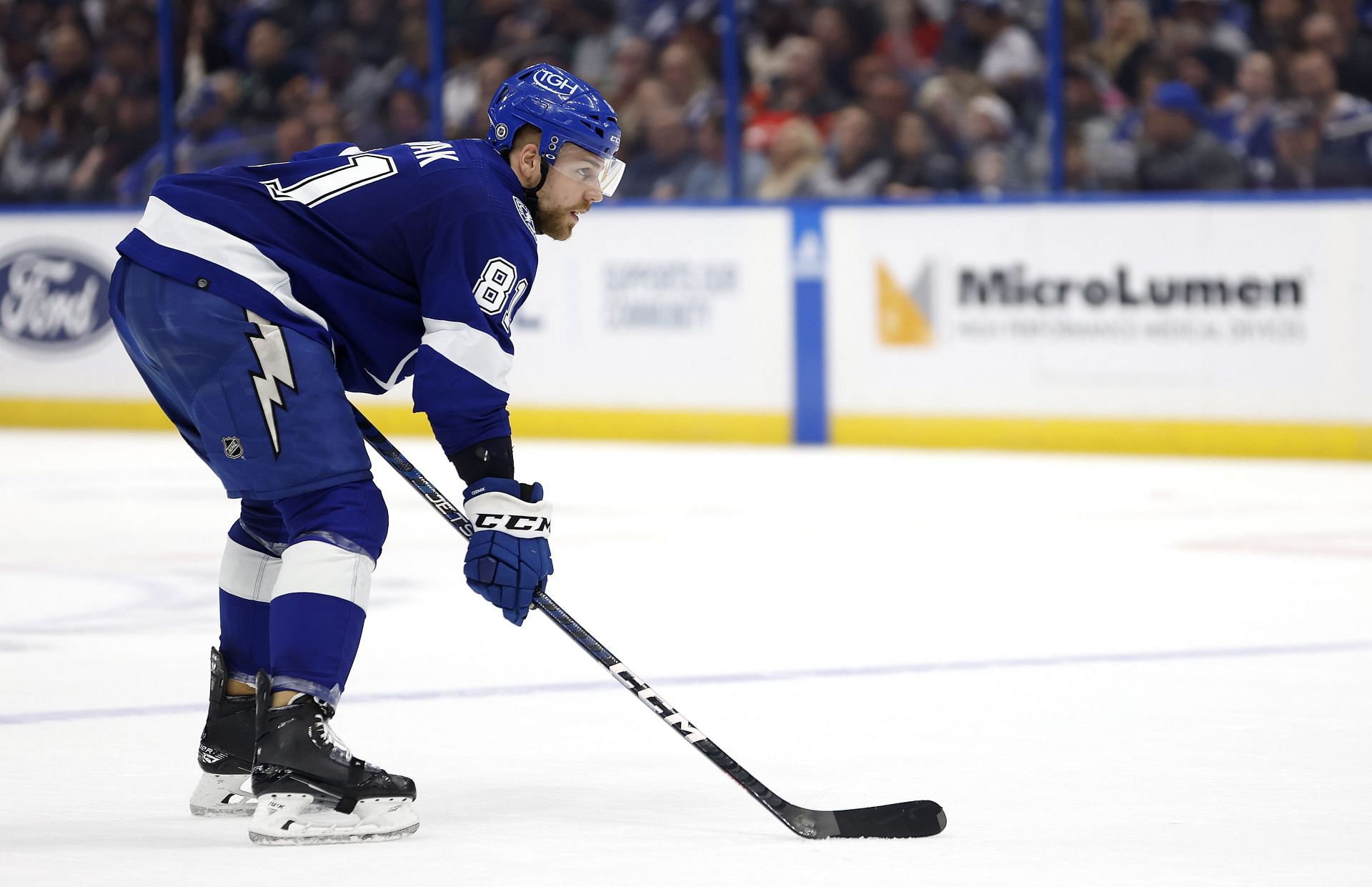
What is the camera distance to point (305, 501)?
3338mm

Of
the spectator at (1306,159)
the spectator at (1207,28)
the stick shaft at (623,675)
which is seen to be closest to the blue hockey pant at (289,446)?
the stick shaft at (623,675)

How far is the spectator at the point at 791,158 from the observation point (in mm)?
10320

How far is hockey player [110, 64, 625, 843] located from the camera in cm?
328

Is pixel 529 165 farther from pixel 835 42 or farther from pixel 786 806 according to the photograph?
pixel 835 42

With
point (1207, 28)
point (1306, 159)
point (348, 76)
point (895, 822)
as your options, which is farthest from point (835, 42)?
point (895, 822)

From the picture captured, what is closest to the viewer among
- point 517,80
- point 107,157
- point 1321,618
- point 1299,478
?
point 517,80

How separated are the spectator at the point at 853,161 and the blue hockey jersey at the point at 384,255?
6.74 meters

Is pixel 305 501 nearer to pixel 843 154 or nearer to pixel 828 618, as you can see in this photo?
pixel 828 618

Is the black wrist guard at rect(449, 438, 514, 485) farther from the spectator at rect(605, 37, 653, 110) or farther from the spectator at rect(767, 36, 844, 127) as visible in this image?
the spectator at rect(605, 37, 653, 110)

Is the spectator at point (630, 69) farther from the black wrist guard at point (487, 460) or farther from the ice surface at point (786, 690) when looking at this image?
the black wrist guard at point (487, 460)

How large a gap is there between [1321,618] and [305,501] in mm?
2837

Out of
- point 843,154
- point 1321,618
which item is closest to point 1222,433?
point 843,154

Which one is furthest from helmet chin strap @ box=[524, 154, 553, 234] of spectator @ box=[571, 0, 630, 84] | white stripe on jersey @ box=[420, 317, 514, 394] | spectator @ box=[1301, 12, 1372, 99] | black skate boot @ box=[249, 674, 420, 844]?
spectator @ box=[571, 0, 630, 84]

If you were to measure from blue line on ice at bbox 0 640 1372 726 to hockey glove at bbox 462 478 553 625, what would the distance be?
45.4 inches
